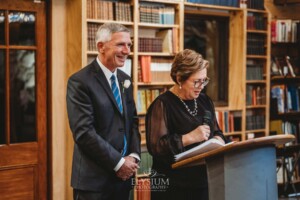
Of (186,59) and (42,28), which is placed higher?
(42,28)

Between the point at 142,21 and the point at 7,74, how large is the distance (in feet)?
5.14

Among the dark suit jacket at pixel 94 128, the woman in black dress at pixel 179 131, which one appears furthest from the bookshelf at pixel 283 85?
the dark suit jacket at pixel 94 128

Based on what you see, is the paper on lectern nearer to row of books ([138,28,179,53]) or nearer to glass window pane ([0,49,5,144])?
glass window pane ([0,49,5,144])

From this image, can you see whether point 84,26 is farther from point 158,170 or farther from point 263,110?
point 263,110

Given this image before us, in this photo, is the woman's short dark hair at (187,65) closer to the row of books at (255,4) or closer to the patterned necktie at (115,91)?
the patterned necktie at (115,91)

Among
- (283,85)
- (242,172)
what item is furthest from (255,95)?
(242,172)

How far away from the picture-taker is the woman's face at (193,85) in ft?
8.80

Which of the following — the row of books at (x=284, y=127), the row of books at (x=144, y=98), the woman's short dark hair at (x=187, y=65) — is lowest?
the row of books at (x=284, y=127)

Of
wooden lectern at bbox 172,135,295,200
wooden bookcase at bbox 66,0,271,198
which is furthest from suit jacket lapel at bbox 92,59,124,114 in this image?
wooden bookcase at bbox 66,0,271,198

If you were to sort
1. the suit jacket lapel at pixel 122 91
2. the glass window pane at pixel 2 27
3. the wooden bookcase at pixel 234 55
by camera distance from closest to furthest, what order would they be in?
the suit jacket lapel at pixel 122 91 < the glass window pane at pixel 2 27 < the wooden bookcase at pixel 234 55

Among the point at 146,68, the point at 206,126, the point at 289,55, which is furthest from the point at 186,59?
the point at 289,55

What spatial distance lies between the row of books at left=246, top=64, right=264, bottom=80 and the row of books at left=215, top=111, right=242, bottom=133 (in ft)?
1.69

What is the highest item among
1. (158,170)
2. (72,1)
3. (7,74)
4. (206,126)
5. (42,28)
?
(72,1)

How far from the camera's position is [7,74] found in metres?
4.29
